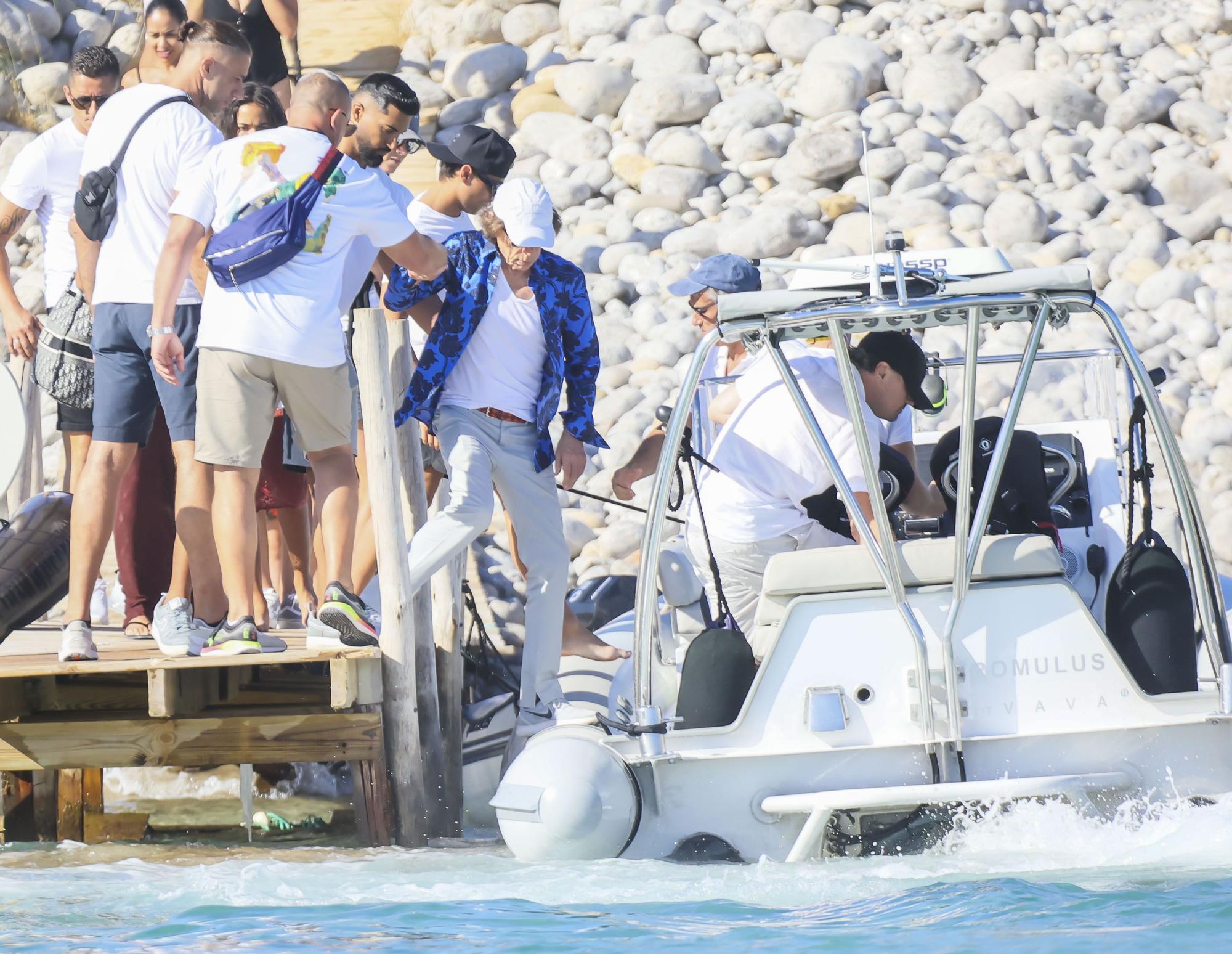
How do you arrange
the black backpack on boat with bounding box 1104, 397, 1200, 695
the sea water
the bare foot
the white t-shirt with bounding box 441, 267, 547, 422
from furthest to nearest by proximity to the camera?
the bare foot, the white t-shirt with bounding box 441, 267, 547, 422, the black backpack on boat with bounding box 1104, 397, 1200, 695, the sea water

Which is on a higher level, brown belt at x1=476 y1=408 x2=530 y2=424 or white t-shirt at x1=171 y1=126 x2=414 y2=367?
white t-shirt at x1=171 y1=126 x2=414 y2=367

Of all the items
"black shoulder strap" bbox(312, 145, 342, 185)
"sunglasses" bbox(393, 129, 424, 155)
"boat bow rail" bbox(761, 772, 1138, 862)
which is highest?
"sunglasses" bbox(393, 129, 424, 155)

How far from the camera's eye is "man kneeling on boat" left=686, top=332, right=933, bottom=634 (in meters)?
5.87

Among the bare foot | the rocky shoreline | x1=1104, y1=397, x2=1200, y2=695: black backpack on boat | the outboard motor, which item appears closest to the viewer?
x1=1104, y1=397, x2=1200, y2=695: black backpack on boat

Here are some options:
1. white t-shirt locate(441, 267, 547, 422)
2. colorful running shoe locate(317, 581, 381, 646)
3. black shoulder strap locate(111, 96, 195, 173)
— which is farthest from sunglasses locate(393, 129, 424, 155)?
colorful running shoe locate(317, 581, 381, 646)

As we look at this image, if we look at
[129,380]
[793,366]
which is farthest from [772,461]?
[129,380]

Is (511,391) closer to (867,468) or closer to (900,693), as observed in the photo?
(867,468)

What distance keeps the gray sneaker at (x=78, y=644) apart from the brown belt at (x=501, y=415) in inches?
63.7

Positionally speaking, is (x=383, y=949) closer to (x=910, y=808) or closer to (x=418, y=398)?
(x=910, y=808)

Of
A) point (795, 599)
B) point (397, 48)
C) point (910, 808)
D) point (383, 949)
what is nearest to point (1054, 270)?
point (795, 599)

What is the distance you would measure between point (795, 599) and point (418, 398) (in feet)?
5.95

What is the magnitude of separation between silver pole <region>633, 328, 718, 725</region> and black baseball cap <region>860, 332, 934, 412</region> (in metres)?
0.89

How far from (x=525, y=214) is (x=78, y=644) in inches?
87.1

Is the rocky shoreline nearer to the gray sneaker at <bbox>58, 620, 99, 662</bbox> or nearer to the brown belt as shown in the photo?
the brown belt
